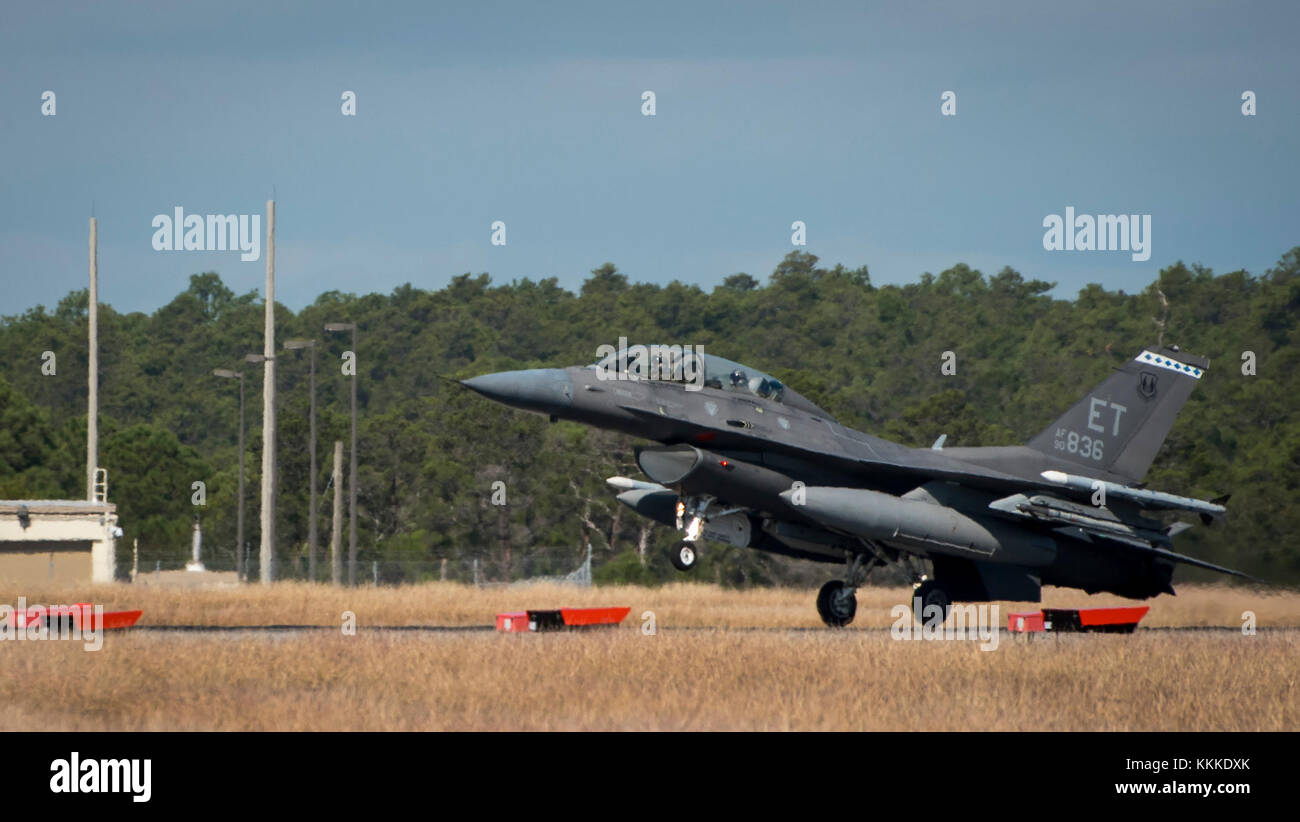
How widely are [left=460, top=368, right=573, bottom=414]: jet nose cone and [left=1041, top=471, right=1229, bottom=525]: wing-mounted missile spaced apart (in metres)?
7.95

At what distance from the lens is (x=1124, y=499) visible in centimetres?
2397

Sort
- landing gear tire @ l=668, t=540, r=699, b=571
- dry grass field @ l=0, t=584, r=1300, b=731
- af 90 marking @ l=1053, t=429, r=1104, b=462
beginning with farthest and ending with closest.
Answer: af 90 marking @ l=1053, t=429, r=1104, b=462 < landing gear tire @ l=668, t=540, r=699, b=571 < dry grass field @ l=0, t=584, r=1300, b=731

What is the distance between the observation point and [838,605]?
24.0 metres

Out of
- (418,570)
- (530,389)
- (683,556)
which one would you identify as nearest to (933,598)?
(683,556)

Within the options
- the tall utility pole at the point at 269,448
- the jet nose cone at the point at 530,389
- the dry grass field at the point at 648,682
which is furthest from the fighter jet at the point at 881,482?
the tall utility pole at the point at 269,448

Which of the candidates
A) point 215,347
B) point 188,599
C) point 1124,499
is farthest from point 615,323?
point 1124,499

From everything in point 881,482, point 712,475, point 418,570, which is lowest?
point 418,570

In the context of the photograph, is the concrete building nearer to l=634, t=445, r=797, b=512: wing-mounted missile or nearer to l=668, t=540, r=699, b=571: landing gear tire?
l=634, t=445, r=797, b=512: wing-mounted missile

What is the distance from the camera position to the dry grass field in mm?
13219

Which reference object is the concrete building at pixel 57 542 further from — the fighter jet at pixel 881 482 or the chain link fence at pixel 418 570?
the fighter jet at pixel 881 482

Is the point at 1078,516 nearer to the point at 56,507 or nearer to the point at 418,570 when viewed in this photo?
the point at 56,507

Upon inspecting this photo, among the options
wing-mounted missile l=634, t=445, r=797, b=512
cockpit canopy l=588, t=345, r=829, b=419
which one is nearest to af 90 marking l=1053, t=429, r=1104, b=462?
cockpit canopy l=588, t=345, r=829, b=419

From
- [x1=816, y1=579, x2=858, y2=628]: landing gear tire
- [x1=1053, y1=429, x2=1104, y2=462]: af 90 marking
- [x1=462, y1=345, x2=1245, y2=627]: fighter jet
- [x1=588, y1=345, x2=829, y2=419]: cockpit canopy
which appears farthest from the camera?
[x1=1053, y1=429, x2=1104, y2=462]: af 90 marking

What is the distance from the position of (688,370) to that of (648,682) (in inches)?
296
